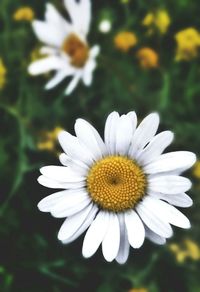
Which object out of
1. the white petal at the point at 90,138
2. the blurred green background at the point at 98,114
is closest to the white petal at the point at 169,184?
the white petal at the point at 90,138

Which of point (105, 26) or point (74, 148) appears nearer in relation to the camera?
point (74, 148)

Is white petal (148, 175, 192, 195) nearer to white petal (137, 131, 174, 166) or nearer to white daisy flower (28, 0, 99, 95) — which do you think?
white petal (137, 131, 174, 166)

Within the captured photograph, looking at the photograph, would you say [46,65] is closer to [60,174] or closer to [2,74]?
[2,74]

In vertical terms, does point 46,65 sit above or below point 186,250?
above

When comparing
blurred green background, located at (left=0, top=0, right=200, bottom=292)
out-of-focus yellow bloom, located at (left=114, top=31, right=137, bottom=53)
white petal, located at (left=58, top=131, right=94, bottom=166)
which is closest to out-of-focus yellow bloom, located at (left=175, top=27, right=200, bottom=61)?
blurred green background, located at (left=0, top=0, right=200, bottom=292)

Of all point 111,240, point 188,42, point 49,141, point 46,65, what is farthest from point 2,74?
point 111,240
